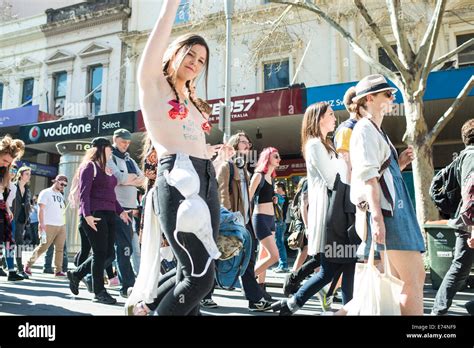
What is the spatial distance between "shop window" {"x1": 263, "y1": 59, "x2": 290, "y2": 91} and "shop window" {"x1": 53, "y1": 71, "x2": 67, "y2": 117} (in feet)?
30.5

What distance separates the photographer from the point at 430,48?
7.88 metres

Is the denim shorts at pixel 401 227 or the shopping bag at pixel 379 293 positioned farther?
the denim shorts at pixel 401 227

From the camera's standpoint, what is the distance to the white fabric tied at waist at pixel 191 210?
1991 millimetres

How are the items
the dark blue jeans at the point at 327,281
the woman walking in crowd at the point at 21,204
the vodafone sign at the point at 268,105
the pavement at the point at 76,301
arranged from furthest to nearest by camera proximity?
the vodafone sign at the point at 268,105 → the woman walking in crowd at the point at 21,204 → the pavement at the point at 76,301 → the dark blue jeans at the point at 327,281

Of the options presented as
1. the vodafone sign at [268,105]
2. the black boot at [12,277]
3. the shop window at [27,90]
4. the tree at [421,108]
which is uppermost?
the shop window at [27,90]

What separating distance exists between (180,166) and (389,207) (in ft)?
4.22

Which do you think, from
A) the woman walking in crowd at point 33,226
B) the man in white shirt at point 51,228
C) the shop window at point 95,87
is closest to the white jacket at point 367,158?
the man in white shirt at point 51,228

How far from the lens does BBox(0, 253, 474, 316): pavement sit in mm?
4062

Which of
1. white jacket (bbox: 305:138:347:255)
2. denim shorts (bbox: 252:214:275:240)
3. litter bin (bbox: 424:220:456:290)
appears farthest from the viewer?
litter bin (bbox: 424:220:456:290)

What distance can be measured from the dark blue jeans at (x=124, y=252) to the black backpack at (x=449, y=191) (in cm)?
328

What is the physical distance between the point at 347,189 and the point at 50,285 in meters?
4.41

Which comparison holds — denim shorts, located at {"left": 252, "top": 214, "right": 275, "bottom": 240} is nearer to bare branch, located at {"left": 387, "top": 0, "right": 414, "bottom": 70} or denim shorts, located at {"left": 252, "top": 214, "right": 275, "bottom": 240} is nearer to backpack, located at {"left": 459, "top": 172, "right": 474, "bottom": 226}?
backpack, located at {"left": 459, "top": 172, "right": 474, "bottom": 226}

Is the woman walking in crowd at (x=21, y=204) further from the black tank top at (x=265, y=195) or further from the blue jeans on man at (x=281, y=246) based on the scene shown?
the blue jeans on man at (x=281, y=246)

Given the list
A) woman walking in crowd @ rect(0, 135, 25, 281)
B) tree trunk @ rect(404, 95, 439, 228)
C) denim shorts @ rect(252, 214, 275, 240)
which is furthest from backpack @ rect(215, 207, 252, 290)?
tree trunk @ rect(404, 95, 439, 228)
